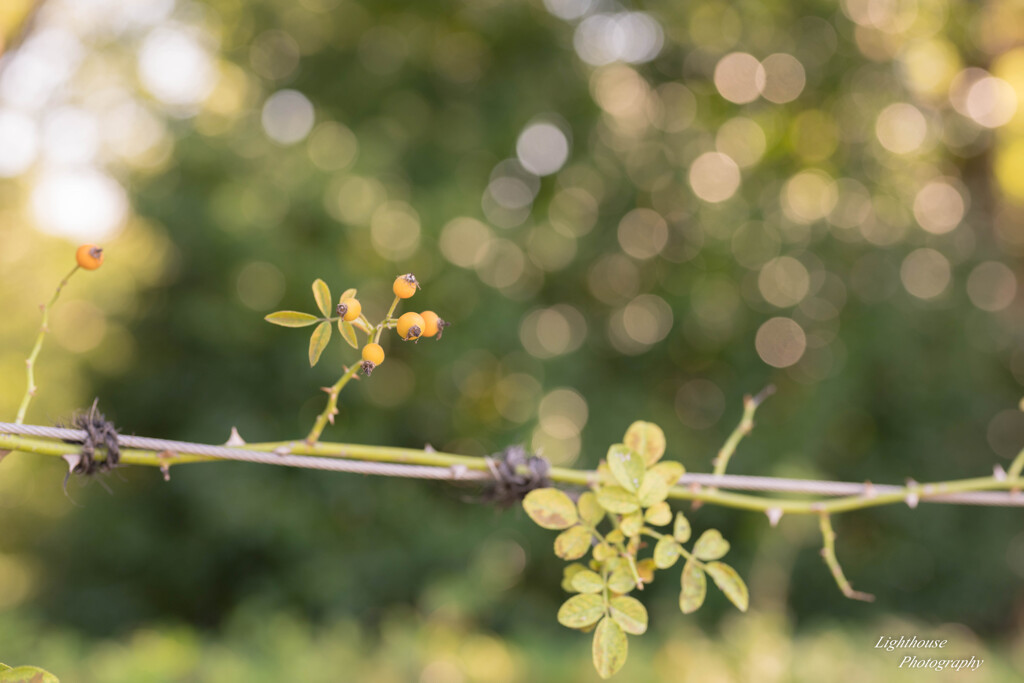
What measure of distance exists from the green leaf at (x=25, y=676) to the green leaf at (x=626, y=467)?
20.1 inches

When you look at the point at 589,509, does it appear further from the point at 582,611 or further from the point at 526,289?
the point at 526,289

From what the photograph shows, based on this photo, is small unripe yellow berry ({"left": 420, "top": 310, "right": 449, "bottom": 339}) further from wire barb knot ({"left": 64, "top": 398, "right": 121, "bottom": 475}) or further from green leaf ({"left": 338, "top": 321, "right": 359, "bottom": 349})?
wire barb knot ({"left": 64, "top": 398, "right": 121, "bottom": 475})

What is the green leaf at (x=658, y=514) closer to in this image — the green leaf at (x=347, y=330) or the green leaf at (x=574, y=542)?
the green leaf at (x=574, y=542)

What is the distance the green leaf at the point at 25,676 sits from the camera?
0.57 meters

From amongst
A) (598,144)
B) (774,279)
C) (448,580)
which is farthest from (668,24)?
(448,580)

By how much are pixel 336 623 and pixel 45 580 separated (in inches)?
101

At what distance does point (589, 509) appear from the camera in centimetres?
68

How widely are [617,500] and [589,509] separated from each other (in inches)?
1.5

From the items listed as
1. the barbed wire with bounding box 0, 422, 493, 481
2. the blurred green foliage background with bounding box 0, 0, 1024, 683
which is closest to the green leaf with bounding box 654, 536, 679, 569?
the barbed wire with bounding box 0, 422, 493, 481

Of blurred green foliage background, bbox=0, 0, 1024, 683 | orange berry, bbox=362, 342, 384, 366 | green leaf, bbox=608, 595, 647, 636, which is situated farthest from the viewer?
blurred green foliage background, bbox=0, 0, 1024, 683

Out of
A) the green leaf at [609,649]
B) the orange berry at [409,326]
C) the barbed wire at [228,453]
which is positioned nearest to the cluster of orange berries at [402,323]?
the orange berry at [409,326]

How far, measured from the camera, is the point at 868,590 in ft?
14.0

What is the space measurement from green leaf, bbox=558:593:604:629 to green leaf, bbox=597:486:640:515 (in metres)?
0.09

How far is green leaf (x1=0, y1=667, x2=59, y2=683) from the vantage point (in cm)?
57
